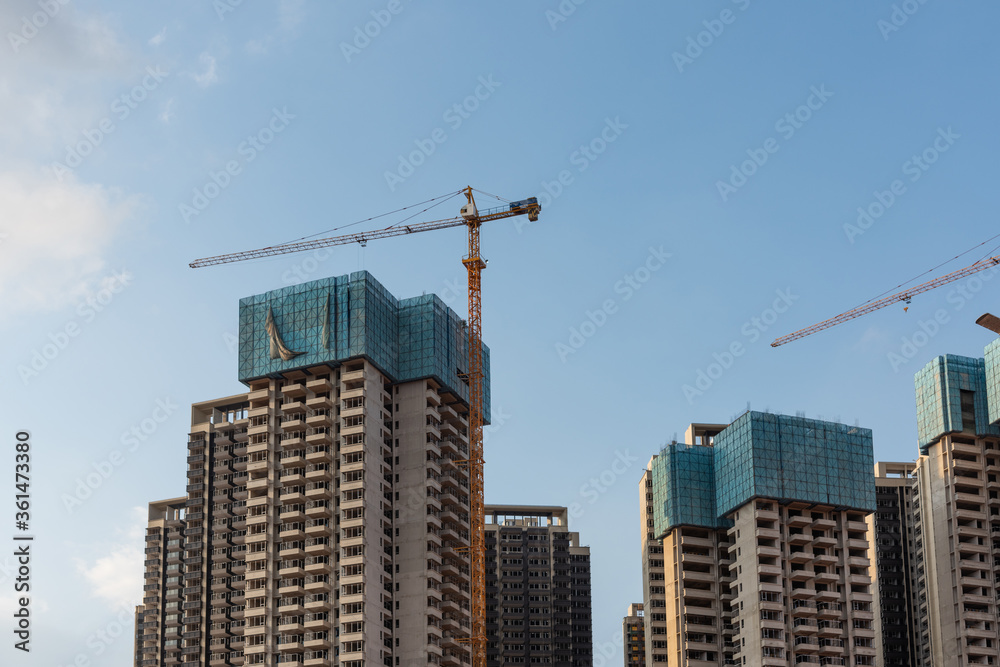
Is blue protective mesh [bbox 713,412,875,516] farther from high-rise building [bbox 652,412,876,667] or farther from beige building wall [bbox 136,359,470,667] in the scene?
beige building wall [bbox 136,359,470,667]

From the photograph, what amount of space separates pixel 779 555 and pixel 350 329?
60.1 meters

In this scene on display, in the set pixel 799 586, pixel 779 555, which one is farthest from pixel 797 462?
pixel 799 586

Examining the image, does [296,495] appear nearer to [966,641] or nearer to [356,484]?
[356,484]

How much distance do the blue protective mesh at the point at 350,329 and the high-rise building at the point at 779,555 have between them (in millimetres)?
38128

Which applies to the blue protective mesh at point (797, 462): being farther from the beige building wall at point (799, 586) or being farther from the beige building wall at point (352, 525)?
the beige building wall at point (352, 525)

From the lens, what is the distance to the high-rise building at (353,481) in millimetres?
170625

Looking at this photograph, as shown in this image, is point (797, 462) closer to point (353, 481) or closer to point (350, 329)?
point (353, 481)

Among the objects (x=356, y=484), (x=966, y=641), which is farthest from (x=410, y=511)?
(x=966, y=641)

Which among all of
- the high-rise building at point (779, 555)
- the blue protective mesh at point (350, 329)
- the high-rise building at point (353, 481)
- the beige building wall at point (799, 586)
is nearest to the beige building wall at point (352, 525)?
the high-rise building at point (353, 481)

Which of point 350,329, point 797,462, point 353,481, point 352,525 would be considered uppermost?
point 350,329

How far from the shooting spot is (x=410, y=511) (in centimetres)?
17775

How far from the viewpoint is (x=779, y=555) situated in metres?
187

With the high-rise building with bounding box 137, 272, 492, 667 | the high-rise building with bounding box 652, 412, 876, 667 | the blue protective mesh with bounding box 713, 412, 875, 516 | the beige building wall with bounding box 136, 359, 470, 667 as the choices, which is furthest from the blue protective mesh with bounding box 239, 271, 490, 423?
the high-rise building with bounding box 652, 412, 876, 667

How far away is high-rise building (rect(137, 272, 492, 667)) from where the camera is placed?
560ft
